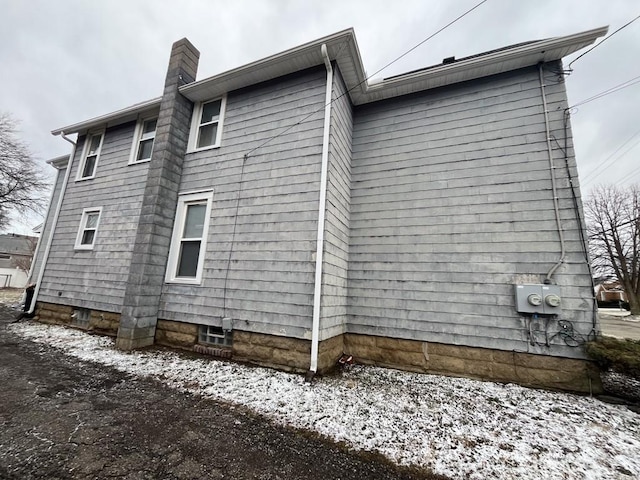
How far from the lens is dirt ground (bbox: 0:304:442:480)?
197 cm

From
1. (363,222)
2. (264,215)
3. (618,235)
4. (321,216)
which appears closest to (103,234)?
(264,215)

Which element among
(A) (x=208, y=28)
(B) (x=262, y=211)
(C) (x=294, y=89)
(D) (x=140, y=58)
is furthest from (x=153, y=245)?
(D) (x=140, y=58)

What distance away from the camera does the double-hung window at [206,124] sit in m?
5.82

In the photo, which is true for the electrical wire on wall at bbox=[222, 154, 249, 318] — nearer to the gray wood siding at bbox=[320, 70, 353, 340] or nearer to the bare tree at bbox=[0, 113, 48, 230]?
the gray wood siding at bbox=[320, 70, 353, 340]

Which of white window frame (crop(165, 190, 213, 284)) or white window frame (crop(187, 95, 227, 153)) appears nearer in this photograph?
white window frame (crop(165, 190, 213, 284))

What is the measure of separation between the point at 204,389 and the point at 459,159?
5586mm

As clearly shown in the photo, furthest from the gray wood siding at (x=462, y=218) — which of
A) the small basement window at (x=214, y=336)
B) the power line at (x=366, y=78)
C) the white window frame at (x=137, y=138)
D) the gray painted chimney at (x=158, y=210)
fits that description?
the white window frame at (x=137, y=138)

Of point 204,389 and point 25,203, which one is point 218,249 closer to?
point 204,389

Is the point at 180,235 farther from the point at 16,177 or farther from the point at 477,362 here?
the point at 16,177

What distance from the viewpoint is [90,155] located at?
25.2 ft

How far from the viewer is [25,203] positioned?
586 inches

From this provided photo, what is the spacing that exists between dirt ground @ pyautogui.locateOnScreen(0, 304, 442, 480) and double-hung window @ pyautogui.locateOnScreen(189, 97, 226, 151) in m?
4.80

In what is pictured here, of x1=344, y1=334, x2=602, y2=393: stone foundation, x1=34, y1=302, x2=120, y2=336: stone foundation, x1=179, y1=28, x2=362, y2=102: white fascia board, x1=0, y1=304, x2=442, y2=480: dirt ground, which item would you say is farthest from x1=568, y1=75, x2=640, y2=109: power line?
x1=34, y1=302, x2=120, y2=336: stone foundation

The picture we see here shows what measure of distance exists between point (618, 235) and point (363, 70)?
25113mm
